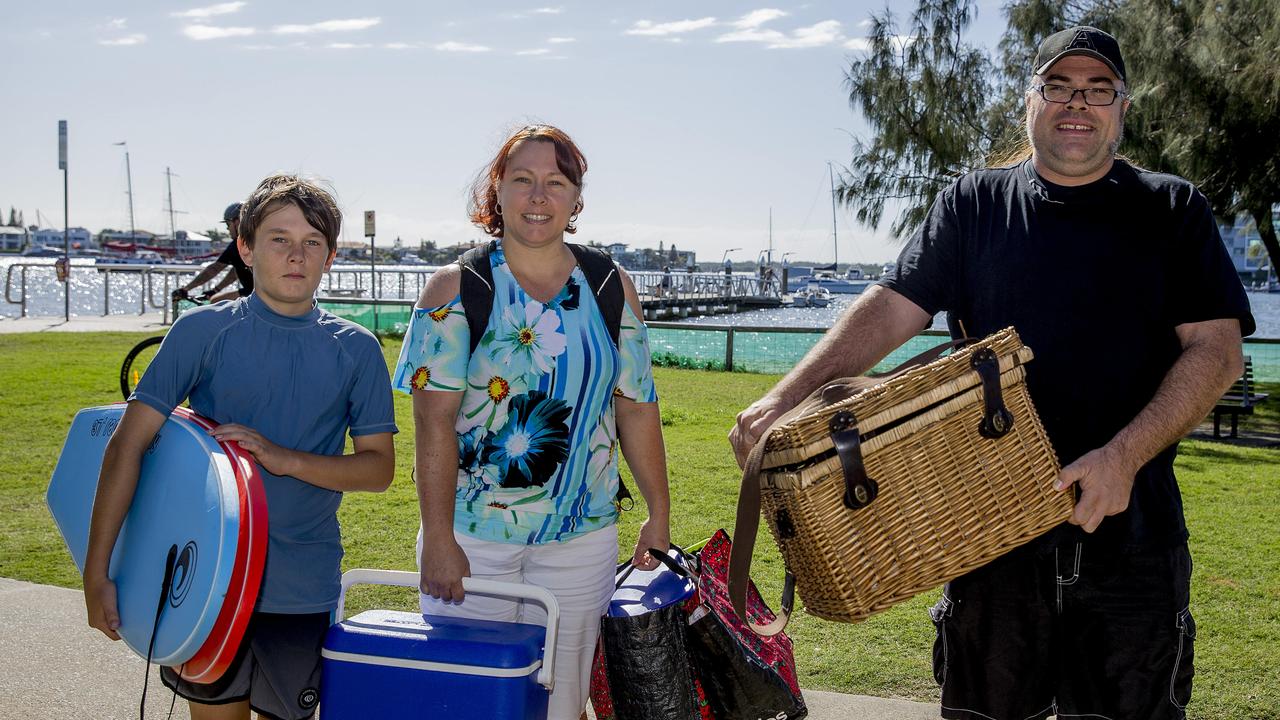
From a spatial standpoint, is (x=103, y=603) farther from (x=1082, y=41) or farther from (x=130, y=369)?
(x=130, y=369)

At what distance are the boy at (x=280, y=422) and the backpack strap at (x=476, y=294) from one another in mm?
243

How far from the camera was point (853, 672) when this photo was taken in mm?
4230

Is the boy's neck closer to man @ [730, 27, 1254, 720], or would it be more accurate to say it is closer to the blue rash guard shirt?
the blue rash guard shirt

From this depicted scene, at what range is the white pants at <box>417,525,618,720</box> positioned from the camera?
8.91ft

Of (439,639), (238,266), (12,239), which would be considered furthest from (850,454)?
(12,239)

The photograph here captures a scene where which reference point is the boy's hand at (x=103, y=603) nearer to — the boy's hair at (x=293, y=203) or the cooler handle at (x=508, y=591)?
the cooler handle at (x=508, y=591)

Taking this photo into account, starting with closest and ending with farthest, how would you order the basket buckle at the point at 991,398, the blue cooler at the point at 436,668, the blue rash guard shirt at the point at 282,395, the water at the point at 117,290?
the basket buckle at the point at 991,398 < the blue cooler at the point at 436,668 < the blue rash guard shirt at the point at 282,395 < the water at the point at 117,290

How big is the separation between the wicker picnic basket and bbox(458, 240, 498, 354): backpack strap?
0.87 meters

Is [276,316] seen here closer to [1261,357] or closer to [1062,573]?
[1062,573]

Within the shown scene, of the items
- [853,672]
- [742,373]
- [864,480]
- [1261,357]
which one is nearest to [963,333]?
[864,480]

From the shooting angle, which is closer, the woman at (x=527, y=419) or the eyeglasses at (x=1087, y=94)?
the eyeglasses at (x=1087, y=94)

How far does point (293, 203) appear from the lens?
2.71 meters

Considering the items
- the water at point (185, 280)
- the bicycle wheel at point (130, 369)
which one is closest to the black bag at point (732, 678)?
the bicycle wheel at point (130, 369)

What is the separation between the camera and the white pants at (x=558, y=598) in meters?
2.71
